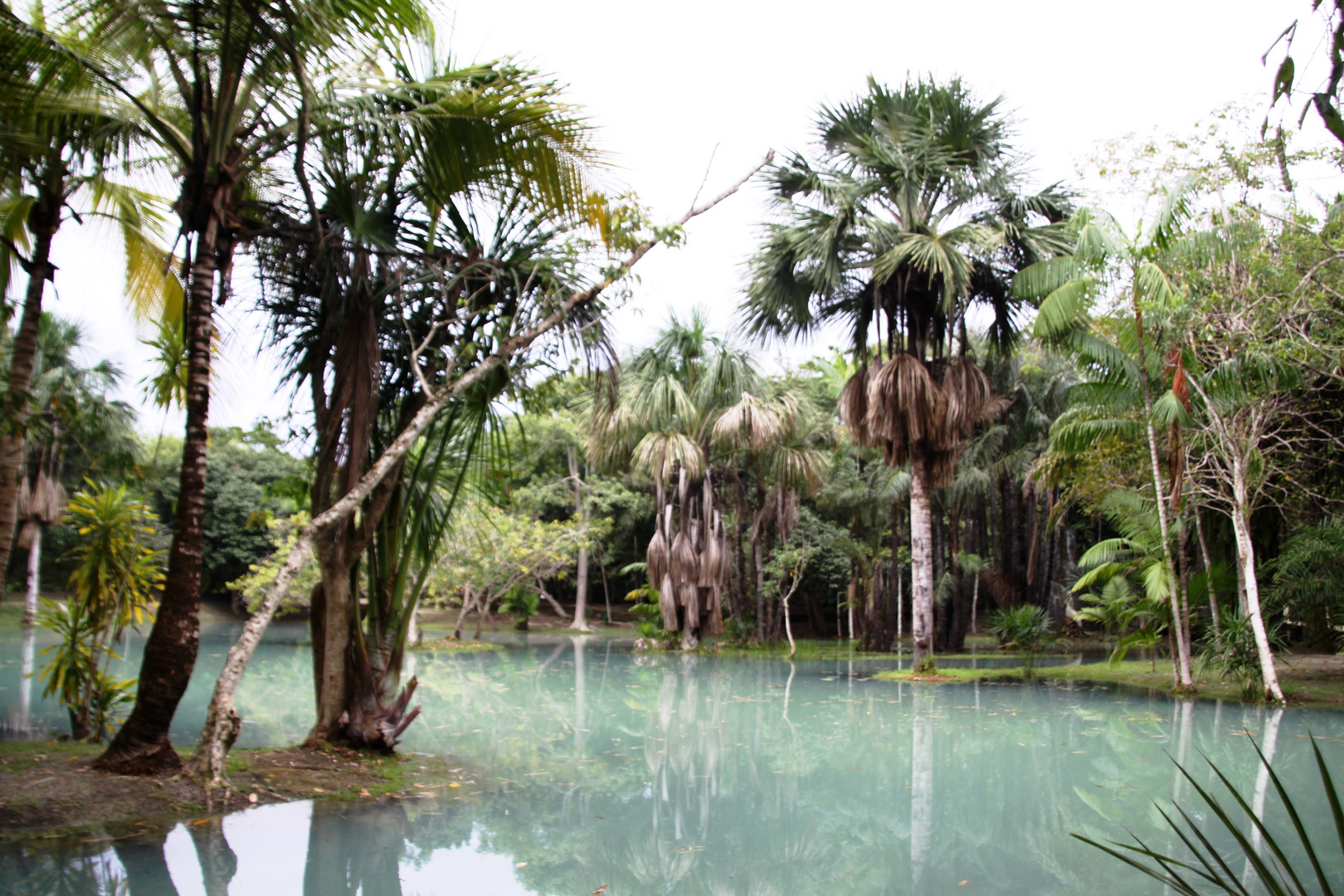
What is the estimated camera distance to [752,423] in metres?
19.7

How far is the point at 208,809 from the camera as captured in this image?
532cm

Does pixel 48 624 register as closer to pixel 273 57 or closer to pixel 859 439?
pixel 273 57

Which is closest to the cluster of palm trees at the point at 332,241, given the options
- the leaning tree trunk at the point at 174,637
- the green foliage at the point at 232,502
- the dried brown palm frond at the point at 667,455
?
the leaning tree trunk at the point at 174,637

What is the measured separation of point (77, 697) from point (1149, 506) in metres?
13.5

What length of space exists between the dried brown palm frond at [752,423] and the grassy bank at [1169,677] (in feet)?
19.0

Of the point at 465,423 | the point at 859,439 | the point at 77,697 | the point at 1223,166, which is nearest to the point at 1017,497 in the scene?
the point at 859,439

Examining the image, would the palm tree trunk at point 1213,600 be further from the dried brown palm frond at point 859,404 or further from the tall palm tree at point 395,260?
the tall palm tree at point 395,260

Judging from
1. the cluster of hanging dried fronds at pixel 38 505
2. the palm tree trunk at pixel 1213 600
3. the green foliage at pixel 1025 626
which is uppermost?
the cluster of hanging dried fronds at pixel 38 505

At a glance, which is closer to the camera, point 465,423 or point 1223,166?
point 465,423

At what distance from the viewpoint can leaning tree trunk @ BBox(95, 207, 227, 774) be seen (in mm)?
5445

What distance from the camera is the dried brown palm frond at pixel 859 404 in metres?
16.0

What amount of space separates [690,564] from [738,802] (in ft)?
46.5

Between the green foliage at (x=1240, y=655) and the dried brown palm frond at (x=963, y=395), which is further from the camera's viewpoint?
the dried brown palm frond at (x=963, y=395)

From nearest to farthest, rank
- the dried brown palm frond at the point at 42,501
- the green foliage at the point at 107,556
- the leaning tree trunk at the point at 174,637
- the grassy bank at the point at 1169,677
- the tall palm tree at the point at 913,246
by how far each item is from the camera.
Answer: the leaning tree trunk at the point at 174,637, the green foliage at the point at 107,556, the grassy bank at the point at 1169,677, the tall palm tree at the point at 913,246, the dried brown palm frond at the point at 42,501
